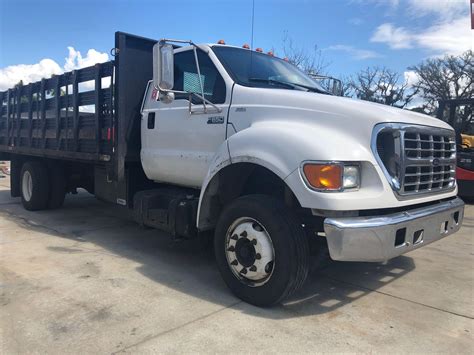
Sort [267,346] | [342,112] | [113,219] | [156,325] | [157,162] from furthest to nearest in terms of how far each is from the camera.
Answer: [113,219] < [157,162] < [342,112] < [156,325] < [267,346]

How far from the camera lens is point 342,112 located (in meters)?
3.52

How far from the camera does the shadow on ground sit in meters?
3.88

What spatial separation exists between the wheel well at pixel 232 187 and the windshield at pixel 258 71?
2.87 feet

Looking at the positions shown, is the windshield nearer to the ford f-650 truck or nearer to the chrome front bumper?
the ford f-650 truck

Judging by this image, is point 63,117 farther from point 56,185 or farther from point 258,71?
point 258,71

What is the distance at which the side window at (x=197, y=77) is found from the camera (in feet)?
14.4

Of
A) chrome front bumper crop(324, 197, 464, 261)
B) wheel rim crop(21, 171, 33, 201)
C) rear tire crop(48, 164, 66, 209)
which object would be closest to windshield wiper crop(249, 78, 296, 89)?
chrome front bumper crop(324, 197, 464, 261)

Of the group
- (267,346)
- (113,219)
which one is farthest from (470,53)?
(267,346)

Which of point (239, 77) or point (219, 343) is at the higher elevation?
point (239, 77)

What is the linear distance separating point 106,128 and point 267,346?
12.6 feet

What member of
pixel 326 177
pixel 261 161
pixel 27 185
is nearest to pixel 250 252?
pixel 261 161

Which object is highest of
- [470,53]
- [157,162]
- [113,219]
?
[470,53]

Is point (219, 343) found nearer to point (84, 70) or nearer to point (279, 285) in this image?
point (279, 285)

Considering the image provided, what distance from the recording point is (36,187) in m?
7.74
